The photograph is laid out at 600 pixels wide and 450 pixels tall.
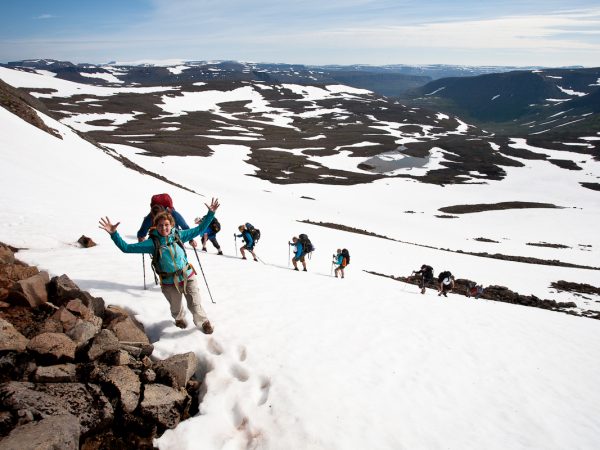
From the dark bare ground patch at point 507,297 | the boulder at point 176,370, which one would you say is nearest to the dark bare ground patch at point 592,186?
the dark bare ground patch at point 507,297

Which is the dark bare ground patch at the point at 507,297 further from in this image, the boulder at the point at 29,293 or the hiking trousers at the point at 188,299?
the boulder at the point at 29,293

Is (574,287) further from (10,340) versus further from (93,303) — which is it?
(10,340)

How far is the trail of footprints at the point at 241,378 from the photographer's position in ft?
19.4

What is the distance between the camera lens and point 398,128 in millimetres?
144750

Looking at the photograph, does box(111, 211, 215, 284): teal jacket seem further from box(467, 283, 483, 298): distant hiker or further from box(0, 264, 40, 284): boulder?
box(467, 283, 483, 298): distant hiker

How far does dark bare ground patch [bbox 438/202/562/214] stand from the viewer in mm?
54438

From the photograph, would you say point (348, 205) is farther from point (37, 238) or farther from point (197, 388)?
point (197, 388)

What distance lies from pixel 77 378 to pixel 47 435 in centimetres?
114

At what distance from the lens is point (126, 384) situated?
5445 millimetres

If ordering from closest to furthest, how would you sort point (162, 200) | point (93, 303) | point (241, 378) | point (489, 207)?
point (241, 378) < point (93, 303) < point (162, 200) < point (489, 207)

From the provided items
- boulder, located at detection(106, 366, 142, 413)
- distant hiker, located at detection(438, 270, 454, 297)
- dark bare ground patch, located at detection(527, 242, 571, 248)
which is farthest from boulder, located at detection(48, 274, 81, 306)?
dark bare ground patch, located at detection(527, 242, 571, 248)

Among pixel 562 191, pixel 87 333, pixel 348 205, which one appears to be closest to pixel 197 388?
pixel 87 333

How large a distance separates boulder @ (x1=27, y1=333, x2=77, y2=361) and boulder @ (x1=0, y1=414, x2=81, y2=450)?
1100 millimetres

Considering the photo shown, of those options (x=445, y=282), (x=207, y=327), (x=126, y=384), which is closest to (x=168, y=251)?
(x=207, y=327)
